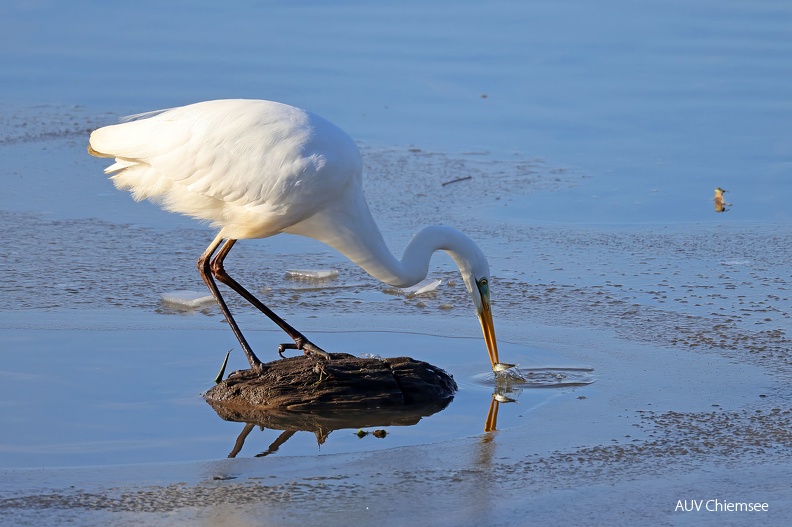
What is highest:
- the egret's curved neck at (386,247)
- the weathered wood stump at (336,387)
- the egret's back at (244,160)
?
the egret's back at (244,160)

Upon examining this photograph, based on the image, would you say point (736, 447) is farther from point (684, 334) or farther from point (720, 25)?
point (720, 25)

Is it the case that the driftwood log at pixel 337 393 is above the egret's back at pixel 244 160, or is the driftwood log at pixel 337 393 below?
below

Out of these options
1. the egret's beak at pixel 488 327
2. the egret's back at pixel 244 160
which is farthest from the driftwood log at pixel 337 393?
the egret's back at pixel 244 160

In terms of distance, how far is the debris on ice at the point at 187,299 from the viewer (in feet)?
23.0

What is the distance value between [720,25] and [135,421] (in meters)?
11.0

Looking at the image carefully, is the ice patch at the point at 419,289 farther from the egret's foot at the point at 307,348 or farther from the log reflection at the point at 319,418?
the log reflection at the point at 319,418

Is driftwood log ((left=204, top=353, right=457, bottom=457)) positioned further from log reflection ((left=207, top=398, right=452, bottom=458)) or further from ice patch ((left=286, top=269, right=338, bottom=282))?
ice patch ((left=286, top=269, right=338, bottom=282))

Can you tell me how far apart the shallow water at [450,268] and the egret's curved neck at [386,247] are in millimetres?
475

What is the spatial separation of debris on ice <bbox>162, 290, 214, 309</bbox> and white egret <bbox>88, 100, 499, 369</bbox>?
0.68m

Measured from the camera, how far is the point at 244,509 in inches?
171

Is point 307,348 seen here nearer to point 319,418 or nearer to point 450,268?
point 319,418

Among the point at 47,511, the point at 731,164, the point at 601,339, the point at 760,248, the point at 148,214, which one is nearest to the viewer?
the point at 47,511

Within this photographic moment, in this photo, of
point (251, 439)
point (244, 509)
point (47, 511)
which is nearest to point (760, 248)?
point (251, 439)

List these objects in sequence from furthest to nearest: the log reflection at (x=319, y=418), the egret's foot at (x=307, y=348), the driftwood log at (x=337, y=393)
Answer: the egret's foot at (x=307, y=348) < the driftwood log at (x=337, y=393) < the log reflection at (x=319, y=418)
